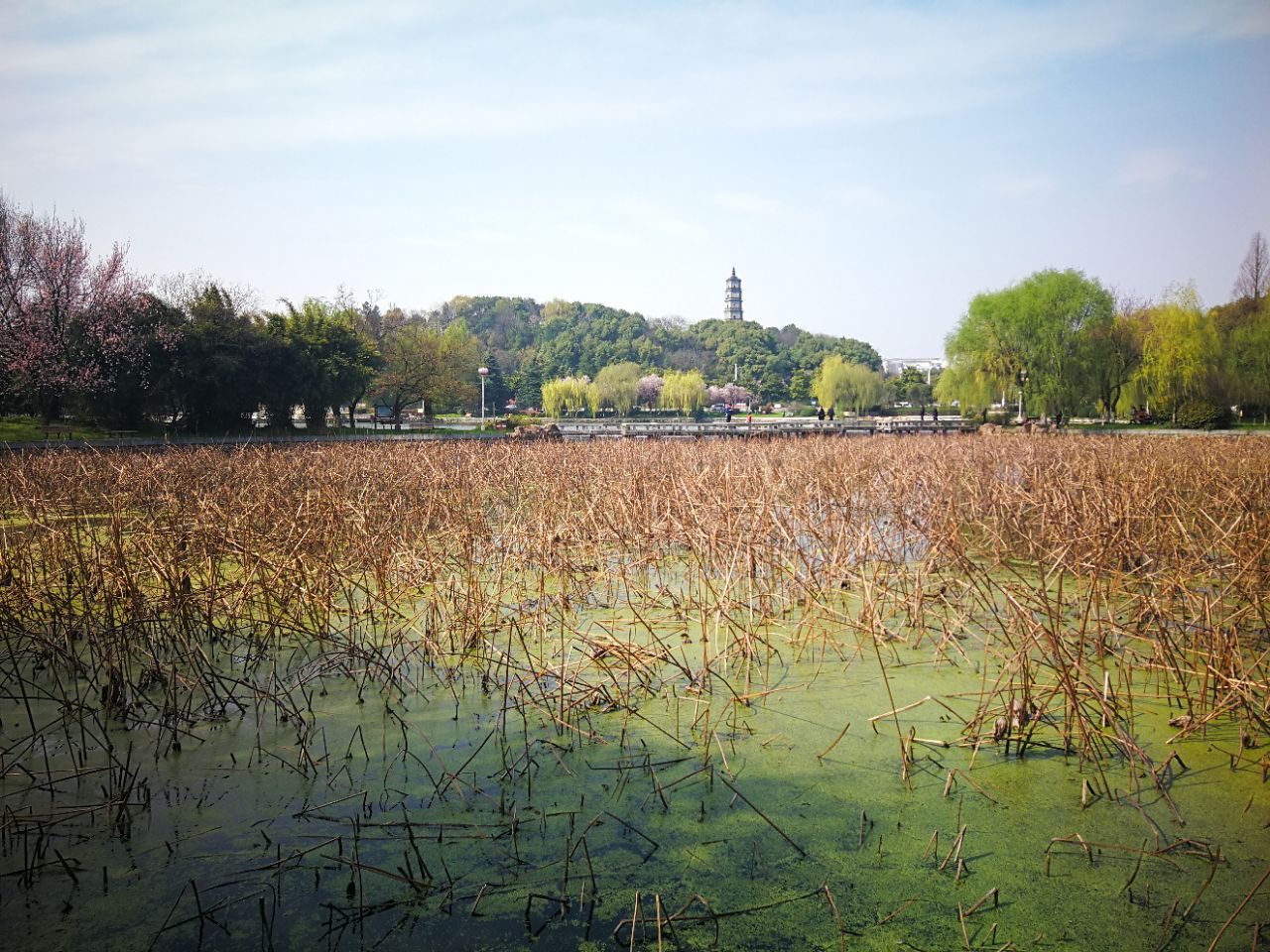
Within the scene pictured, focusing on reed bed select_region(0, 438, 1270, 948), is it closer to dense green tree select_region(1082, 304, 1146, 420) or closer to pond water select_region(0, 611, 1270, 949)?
pond water select_region(0, 611, 1270, 949)

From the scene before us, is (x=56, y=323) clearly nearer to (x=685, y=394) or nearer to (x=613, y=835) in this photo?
(x=613, y=835)

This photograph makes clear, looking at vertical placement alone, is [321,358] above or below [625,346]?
below

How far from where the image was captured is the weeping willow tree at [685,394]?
57.7 meters

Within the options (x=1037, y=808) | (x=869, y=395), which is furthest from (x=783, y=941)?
(x=869, y=395)

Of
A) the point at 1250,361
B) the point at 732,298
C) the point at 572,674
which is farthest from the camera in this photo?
the point at 732,298

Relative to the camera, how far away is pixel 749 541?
5281 millimetres

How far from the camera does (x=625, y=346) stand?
3253 inches

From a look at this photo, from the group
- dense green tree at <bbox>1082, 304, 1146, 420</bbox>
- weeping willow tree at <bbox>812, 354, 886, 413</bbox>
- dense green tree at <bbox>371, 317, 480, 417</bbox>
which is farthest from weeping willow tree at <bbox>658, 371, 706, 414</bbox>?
dense green tree at <bbox>1082, 304, 1146, 420</bbox>

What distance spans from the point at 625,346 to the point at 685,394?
87.1ft

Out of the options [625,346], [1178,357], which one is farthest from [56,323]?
[625,346]

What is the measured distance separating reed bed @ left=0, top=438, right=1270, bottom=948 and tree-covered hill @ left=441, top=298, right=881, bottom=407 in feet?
209

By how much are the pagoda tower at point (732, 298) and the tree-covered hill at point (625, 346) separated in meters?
67.3

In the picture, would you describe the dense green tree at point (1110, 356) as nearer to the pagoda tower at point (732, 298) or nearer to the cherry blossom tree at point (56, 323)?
the cherry blossom tree at point (56, 323)

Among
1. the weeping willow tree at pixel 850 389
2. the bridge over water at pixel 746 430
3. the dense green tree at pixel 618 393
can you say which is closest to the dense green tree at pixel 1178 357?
the bridge over water at pixel 746 430
